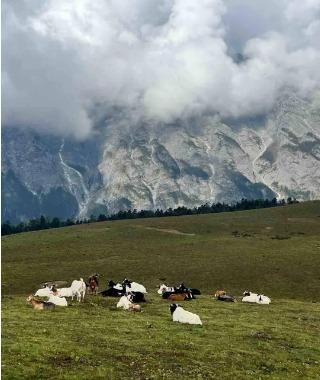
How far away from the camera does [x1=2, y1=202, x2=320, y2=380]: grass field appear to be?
22016mm

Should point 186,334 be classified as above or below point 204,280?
below

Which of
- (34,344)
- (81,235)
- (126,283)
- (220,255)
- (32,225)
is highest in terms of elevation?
(32,225)

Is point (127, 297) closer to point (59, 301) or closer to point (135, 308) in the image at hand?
point (135, 308)

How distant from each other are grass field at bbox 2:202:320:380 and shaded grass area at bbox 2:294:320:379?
5cm

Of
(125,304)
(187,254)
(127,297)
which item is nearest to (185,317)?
(125,304)

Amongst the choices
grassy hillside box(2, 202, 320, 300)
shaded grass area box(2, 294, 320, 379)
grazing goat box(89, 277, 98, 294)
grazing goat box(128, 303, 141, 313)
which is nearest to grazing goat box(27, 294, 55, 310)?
shaded grass area box(2, 294, 320, 379)

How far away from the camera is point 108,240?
351 feet

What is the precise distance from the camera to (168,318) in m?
34.5

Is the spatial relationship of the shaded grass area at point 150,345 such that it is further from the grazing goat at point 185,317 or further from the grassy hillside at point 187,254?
the grassy hillside at point 187,254

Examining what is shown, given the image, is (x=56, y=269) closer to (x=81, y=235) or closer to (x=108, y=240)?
(x=108, y=240)

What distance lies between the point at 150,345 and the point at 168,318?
9.10 meters

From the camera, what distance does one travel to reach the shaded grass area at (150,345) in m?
21.0

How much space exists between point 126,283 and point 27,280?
60.3ft

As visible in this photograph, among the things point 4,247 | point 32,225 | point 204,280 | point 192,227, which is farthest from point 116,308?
point 32,225
